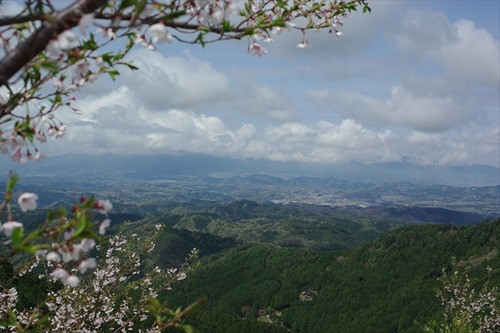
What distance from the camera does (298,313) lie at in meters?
187

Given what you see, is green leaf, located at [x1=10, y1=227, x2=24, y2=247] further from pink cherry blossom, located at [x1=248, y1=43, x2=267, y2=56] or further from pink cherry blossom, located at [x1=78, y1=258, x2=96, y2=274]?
pink cherry blossom, located at [x1=248, y1=43, x2=267, y2=56]

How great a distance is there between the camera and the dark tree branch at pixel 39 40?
2.70m

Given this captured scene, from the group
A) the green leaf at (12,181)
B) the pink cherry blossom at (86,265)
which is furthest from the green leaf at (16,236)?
the pink cherry blossom at (86,265)

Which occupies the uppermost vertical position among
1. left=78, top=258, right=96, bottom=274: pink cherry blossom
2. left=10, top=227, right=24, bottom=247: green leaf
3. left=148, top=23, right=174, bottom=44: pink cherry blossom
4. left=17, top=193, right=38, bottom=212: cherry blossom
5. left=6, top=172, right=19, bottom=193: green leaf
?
left=148, top=23, right=174, bottom=44: pink cherry blossom

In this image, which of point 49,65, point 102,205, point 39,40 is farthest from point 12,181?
point 39,40

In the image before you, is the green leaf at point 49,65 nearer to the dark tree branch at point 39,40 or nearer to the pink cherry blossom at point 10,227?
the dark tree branch at point 39,40

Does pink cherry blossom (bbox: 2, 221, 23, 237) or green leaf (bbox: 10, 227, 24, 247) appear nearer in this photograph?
green leaf (bbox: 10, 227, 24, 247)

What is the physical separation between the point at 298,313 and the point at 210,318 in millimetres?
73257

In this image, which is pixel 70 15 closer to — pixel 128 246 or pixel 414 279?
pixel 128 246

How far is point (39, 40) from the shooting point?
2787 millimetres

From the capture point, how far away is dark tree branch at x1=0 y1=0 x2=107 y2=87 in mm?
2703

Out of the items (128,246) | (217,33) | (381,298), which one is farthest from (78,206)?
(381,298)

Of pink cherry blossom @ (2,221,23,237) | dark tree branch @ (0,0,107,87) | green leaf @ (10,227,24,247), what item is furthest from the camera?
dark tree branch @ (0,0,107,87)

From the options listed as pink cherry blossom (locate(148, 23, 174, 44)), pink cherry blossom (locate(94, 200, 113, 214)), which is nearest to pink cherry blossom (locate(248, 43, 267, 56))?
pink cherry blossom (locate(148, 23, 174, 44))
